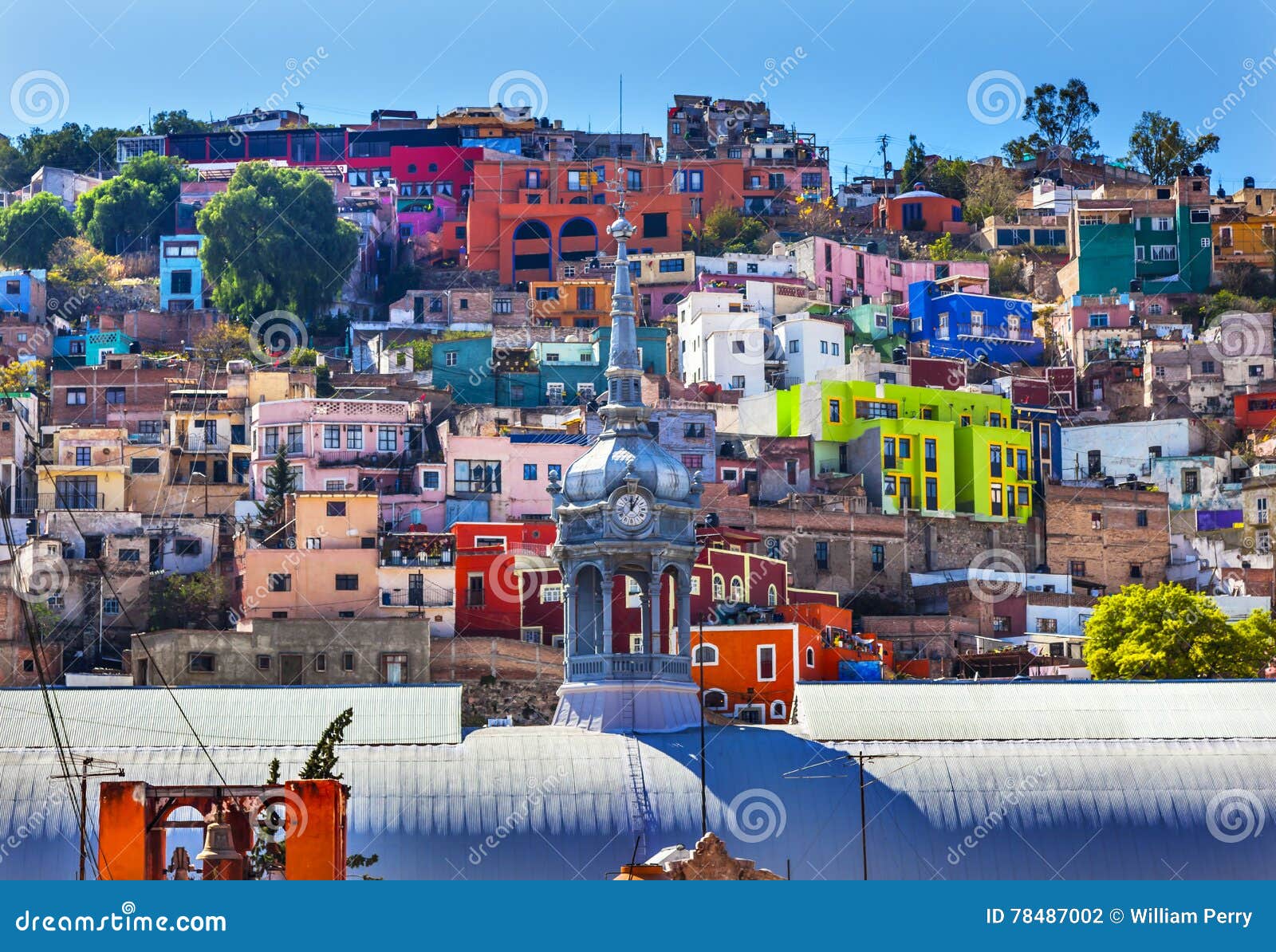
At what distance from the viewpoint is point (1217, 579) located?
308 ft

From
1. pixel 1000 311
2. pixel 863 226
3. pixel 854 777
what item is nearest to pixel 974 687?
pixel 854 777

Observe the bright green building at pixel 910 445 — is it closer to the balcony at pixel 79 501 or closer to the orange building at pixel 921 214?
the balcony at pixel 79 501

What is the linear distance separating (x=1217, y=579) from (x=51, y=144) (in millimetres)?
81083

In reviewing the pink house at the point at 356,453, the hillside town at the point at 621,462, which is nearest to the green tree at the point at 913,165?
the hillside town at the point at 621,462

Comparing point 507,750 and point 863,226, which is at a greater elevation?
point 863,226

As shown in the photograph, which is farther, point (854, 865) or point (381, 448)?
point (381, 448)

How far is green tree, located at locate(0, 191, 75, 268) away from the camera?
427 feet

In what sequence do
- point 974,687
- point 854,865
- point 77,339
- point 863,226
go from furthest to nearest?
point 863,226, point 77,339, point 974,687, point 854,865

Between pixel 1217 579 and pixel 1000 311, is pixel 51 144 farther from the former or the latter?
pixel 1217 579

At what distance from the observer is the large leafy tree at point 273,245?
116 meters

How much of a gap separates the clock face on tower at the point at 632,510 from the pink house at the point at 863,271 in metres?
57.5

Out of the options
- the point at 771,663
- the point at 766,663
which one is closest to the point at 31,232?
the point at 766,663

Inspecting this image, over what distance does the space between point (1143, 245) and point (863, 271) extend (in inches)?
543

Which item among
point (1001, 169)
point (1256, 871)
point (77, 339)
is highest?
point (1001, 169)
